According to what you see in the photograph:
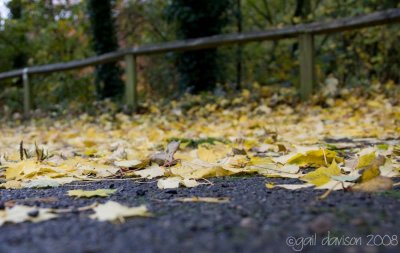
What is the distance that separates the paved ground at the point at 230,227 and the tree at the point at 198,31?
21.2ft

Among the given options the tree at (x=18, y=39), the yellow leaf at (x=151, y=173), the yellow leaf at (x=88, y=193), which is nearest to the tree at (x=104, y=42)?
the tree at (x=18, y=39)

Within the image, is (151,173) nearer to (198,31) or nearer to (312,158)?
(312,158)

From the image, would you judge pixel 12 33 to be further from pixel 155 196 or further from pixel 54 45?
pixel 155 196

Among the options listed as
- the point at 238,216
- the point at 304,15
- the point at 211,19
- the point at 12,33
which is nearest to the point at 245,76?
Answer: the point at 304,15

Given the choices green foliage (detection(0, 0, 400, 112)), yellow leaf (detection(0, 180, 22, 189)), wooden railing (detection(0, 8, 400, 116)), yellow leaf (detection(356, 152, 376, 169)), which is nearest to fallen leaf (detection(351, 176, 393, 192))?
yellow leaf (detection(356, 152, 376, 169))

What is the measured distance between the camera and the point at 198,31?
783 centimetres

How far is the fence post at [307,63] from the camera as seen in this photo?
550cm

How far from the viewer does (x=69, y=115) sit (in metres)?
7.72

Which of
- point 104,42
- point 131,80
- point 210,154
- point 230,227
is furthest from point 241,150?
point 104,42

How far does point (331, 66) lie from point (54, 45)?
6.72 metres

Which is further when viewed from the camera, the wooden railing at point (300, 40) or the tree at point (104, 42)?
the tree at point (104, 42)

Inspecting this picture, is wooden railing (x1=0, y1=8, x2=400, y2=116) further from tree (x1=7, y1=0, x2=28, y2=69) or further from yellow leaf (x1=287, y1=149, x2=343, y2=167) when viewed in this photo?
tree (x1=7, y1=0, x2=28, y2=69)

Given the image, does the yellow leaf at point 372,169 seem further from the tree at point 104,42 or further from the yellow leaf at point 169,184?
the tree at point 104,42

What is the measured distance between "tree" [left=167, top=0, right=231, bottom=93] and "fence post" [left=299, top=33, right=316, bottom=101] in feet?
8.12
